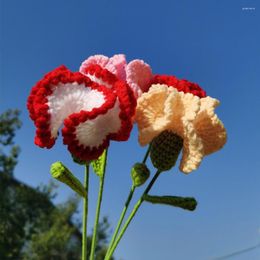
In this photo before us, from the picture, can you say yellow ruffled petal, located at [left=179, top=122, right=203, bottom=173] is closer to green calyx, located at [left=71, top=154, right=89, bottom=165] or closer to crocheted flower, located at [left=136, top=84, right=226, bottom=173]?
crocheted flower, located at [left=136, top=84, right=226, bottom=173]

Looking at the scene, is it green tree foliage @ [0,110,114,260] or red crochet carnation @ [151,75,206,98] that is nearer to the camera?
red crochet carnation @ [151,75,206,98]

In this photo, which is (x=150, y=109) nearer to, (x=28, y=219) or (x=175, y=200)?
(x=175, y=200)

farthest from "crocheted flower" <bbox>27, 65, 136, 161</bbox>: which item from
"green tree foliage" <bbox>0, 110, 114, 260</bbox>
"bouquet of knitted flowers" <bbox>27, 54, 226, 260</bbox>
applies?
"green tree foliage" <bbox>0, 110, 114, 260</bbox>

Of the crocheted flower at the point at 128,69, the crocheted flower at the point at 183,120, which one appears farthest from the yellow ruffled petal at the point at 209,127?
the crocheted flower at the point at 128,69

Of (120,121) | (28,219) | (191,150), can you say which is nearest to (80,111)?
(120,121)

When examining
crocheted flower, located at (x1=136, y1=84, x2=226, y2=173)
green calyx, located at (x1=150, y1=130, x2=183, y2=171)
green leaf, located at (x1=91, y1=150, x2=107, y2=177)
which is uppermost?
crocheted flower, located at (x1=136, y1=84, x2=226, y2=173)

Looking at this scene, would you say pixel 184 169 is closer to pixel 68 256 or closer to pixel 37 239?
pixel 37 239
